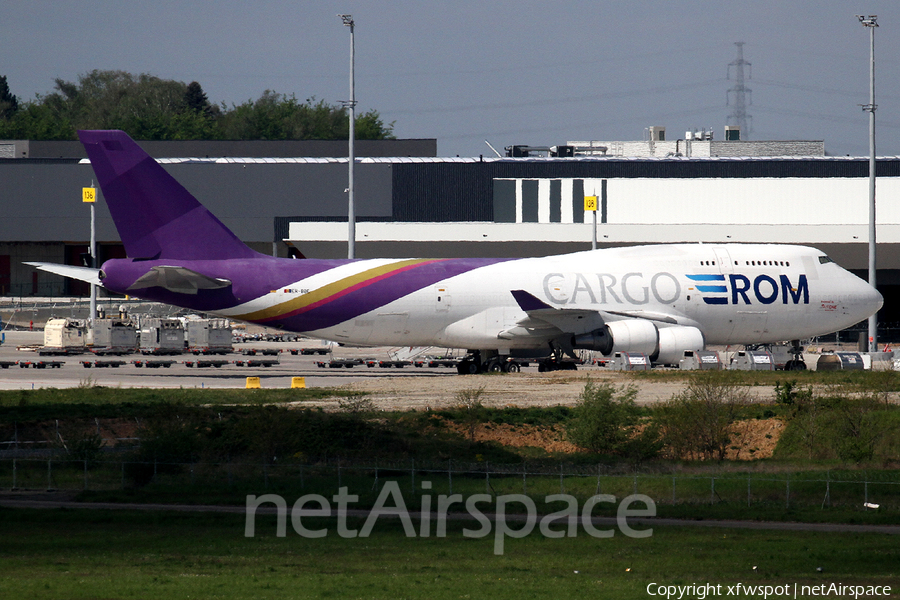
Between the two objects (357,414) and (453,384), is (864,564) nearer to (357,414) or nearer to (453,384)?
(357,414)

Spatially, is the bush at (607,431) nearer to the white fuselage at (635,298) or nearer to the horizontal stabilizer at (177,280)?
the white fuselage at (635,298)

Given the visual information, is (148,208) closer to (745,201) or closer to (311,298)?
(311,298)

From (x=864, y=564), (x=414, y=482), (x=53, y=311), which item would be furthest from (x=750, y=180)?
(x=864, y=564)

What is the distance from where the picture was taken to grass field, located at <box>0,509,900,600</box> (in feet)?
66.0

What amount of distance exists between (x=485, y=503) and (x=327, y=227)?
6612 cm

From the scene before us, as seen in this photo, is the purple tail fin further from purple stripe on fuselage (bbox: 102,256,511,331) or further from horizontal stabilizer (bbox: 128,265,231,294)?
horizontal stabilizer (bbox: 128,265,231,294)

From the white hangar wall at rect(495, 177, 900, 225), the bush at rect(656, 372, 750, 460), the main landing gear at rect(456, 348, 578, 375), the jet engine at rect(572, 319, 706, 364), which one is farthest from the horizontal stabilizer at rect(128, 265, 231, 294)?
the white hangar wall at rect(495, 177, 900, 225)

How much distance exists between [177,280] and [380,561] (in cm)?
2895

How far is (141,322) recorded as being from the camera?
2879 inches

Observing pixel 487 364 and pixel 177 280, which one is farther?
pixel 487 364

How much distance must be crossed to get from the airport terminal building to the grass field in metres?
66.3

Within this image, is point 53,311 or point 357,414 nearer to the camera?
point 357,414

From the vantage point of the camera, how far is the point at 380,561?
22.9 meters

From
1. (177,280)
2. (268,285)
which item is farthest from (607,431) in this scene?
(177,280)
